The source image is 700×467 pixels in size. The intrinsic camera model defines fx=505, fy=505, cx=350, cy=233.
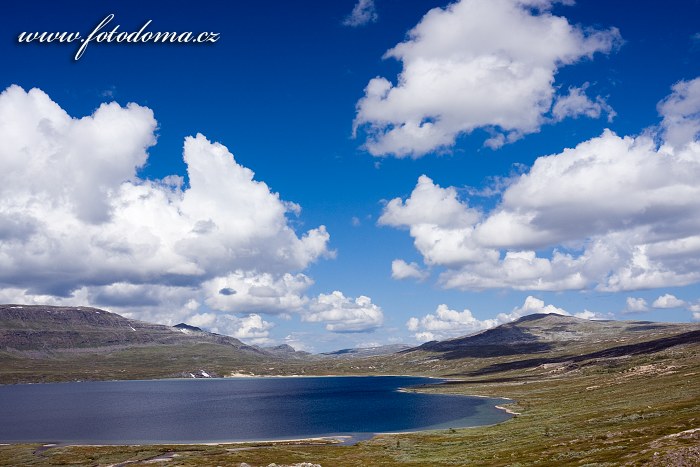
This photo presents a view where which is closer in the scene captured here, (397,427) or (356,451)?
(356,451)

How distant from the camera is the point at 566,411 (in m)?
157

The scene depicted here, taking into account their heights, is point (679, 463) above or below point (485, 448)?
above

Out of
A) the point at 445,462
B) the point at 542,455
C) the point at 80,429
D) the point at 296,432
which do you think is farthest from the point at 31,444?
the point at 542,455

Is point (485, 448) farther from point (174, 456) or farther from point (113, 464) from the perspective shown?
point (113, 464)

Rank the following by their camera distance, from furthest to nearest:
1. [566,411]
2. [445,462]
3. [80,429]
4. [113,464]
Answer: [80,429], [566,411], [113,464], [445,462]

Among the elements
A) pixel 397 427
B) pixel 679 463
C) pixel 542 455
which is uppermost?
pixel 679 463

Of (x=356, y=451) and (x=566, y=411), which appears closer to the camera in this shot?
(x=356, y=451)

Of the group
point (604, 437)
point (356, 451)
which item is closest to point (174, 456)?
point (356, 451)

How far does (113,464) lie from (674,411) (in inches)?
4963

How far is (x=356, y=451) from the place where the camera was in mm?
130625

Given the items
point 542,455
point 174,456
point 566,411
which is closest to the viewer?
point 542,455

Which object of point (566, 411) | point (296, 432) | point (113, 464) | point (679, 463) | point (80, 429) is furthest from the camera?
point (80, 429)

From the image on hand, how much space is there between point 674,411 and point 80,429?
197701mm

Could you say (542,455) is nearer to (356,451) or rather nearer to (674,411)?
(674,411)
